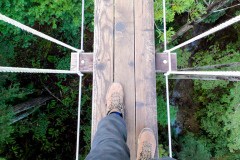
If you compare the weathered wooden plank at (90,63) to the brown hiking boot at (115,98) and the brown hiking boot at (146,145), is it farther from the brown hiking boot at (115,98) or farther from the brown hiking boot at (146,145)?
the brown hiking boot at (146,145)

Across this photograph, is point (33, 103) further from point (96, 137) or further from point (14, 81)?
point (96, 137)

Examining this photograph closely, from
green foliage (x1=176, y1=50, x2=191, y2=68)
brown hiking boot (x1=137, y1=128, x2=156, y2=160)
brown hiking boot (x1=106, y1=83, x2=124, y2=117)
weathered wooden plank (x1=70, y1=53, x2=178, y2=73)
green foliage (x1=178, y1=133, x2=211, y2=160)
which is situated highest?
green foliage (x1=176, y1=50, x2=191, y2=68)

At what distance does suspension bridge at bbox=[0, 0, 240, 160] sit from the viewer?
2.52m

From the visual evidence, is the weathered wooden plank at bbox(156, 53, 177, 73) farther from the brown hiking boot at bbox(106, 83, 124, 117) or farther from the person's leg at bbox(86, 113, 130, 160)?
the person's leg at bbox(86, 113, 130, 160)

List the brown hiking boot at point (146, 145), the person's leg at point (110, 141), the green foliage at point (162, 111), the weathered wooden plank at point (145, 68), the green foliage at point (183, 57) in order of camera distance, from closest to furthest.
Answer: the person's leg at point (110, 141)
the brown hiking boot at point (146, 145)
the weathered wooden plank at point (145, 68)
the green foliage at point (162, 111)
the green foliage at point (183, 57)

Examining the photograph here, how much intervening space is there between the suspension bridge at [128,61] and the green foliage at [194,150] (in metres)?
3.39

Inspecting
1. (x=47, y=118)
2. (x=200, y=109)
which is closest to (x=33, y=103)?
(x=47, y=118)

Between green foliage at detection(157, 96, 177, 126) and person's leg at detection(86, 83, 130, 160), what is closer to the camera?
person's leg at detection(86, 83, 130, 160)

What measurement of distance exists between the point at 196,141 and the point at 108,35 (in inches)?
150

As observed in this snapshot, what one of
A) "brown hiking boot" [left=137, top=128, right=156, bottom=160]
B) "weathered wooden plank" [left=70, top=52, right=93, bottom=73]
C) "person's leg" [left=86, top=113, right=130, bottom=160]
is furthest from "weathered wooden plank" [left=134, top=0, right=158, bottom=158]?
"weathered wooden plank" [left=70, top=52, right=93, bottom=73]

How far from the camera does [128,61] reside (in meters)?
2.59

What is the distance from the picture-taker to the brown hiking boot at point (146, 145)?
2.33 metres

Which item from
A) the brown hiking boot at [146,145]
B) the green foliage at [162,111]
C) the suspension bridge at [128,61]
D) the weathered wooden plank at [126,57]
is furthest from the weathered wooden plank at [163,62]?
the green foliage at [162,111]

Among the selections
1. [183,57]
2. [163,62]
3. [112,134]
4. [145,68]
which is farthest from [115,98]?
[183,57]
